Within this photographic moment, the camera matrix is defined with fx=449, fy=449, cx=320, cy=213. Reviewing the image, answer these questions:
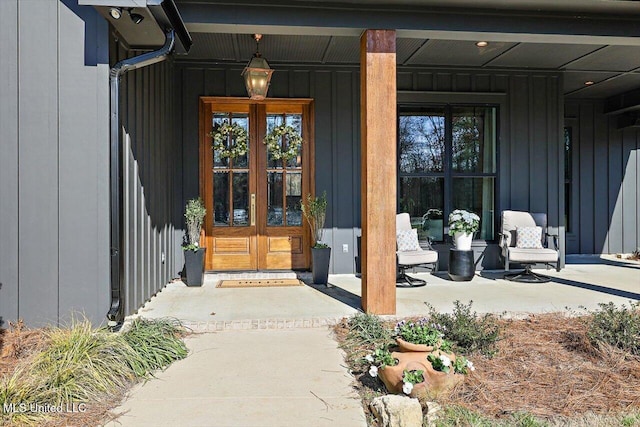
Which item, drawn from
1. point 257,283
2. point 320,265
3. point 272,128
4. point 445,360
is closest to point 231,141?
point 272,128

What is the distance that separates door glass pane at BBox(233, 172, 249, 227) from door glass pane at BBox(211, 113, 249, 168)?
17 cm

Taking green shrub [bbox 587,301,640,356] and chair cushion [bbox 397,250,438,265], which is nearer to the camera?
green shrub [bbox 587,301,640,356]

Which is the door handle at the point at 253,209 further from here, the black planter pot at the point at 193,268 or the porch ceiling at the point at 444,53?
the porch ceiling at the point at 444,53

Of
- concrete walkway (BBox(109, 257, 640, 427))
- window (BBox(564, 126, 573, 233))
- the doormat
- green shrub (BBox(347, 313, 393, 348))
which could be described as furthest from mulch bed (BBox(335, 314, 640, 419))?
window (BBox(564, 126, 573, 233))

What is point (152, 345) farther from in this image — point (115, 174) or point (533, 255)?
point (533, 255)

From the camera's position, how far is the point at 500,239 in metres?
6.42

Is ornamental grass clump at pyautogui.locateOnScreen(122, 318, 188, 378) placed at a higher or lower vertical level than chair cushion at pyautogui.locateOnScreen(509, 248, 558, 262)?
lower

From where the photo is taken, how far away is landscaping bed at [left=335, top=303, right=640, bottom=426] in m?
2.36

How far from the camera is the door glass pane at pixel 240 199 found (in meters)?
6.23

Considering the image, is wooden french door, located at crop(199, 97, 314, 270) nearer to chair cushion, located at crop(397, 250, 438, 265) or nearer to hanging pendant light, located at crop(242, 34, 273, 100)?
hanging pendant light, located at crop(242, 34, 273, 100)

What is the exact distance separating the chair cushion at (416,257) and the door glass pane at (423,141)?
4.73 ft

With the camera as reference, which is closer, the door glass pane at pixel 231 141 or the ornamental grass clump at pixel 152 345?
the ornamental grass clump at pixel 152 345

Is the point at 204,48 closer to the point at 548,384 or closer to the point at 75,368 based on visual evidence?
the point at 75,368

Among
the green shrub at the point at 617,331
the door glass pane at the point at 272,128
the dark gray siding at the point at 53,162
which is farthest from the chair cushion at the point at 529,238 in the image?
the dark gray siding at the point at 53,162
